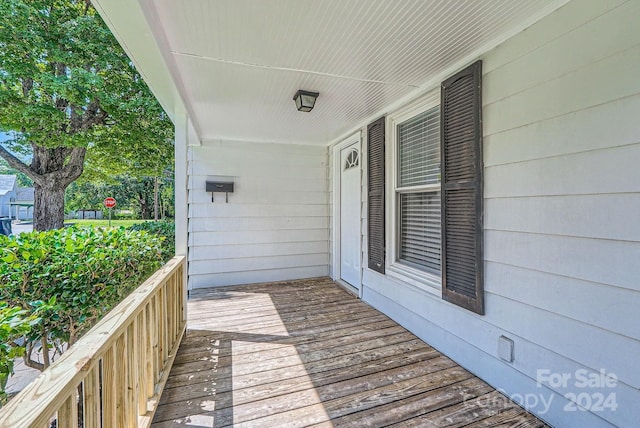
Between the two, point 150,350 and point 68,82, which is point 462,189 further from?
point 68,82

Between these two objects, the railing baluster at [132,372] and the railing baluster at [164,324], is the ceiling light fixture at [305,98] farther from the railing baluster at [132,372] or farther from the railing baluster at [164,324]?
the railing baluster at [132,372]

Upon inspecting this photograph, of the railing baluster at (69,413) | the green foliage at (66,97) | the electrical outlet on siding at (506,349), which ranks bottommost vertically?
the electrical outlet on siding at (506,349)

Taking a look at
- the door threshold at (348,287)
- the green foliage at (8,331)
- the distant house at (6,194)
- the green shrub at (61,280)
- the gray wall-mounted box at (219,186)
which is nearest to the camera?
the green foliage at (8,331)

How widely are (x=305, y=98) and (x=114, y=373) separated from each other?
246 cm

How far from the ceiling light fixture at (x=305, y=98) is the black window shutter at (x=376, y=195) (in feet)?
3.08

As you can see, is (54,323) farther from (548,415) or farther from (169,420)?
(548,415)

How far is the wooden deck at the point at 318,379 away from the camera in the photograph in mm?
1735

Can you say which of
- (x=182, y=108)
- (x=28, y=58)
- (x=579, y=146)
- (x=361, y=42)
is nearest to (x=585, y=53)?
(x=579, y=146)

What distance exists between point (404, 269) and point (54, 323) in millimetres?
2865

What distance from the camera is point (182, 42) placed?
1922 mm

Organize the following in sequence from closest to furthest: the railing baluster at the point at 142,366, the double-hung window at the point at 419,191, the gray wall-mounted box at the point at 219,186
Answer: the railing baluster at the point at 142,366
the double-hung window at the point at 419,191
the gray wall-mounted box at the point at 219,186

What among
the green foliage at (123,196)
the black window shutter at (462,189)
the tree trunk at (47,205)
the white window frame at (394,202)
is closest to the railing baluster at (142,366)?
the black window shutter at (462,189)

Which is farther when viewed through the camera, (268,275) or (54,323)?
(268,275)

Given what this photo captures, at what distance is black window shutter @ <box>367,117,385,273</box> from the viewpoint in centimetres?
332
